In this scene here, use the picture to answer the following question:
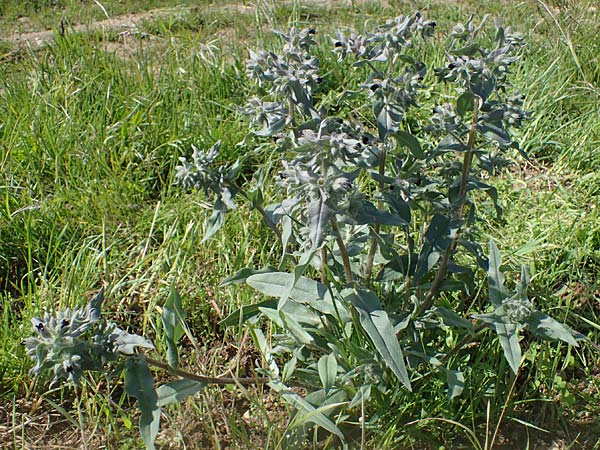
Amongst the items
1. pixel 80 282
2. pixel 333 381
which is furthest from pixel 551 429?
pixel 80 282

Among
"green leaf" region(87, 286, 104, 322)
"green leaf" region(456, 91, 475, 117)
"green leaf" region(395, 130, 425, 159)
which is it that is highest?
"green leaf" region(456, 91, 475, 117)

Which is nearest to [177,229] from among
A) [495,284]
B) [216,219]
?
[216,219]

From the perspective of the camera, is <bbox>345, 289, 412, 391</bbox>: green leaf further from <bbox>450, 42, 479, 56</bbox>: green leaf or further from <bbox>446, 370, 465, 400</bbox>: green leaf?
<bbox>450, 42, 479, 56</bbox>: green leaf

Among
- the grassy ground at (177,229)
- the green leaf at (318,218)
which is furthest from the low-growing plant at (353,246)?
the grassy ground at (177,229)

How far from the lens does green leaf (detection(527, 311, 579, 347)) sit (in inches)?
83.3

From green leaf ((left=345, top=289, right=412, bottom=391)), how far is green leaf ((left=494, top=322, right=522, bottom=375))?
12.6 inches

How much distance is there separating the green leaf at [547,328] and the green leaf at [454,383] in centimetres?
33

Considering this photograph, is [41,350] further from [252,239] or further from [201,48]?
[201,48]

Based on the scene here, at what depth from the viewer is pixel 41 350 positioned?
1867 mm

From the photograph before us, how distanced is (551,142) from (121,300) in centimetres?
246

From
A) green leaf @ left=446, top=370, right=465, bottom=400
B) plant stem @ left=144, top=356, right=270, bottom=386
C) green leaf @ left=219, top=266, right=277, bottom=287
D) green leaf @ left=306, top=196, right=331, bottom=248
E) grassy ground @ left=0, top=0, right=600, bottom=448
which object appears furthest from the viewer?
grassy ground @ left=0, top=0, right=600, bottom=448

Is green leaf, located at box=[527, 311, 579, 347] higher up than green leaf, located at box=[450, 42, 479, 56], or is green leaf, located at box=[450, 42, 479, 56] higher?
green leaf, located at box=[450, 42, 479, 56]

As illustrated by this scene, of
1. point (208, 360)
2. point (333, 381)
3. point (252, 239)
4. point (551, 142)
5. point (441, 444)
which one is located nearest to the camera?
point (333, 381)

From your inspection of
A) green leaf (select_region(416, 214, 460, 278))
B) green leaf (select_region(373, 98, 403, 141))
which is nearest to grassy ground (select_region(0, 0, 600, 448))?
green leaf (select_region(416, 214, 460, 278))
